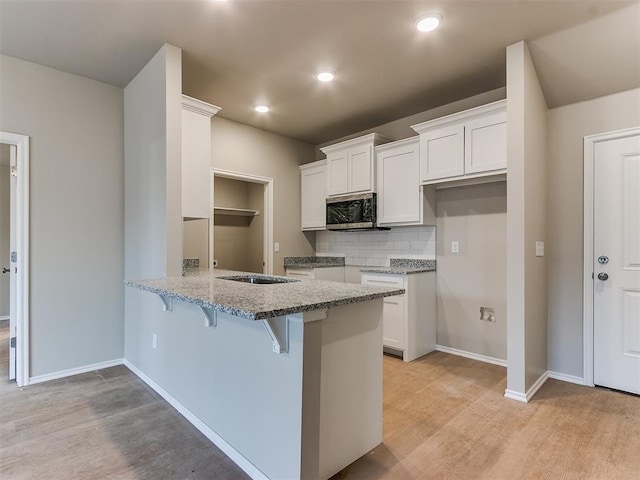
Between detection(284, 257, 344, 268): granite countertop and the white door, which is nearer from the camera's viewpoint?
the white door

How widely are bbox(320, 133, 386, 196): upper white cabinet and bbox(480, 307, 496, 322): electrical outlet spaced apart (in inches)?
68.7

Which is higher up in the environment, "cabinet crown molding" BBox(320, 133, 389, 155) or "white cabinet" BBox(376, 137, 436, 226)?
"cabinet crown molding" BBox(320, 133, 389, 155)

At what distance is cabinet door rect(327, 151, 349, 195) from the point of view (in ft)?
13.9

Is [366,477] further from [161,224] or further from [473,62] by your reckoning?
[473,62]

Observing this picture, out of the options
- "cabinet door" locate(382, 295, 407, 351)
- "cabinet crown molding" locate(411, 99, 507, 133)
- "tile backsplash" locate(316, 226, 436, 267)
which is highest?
"cabinet crown molding" locate(411, 99, 507, 133)

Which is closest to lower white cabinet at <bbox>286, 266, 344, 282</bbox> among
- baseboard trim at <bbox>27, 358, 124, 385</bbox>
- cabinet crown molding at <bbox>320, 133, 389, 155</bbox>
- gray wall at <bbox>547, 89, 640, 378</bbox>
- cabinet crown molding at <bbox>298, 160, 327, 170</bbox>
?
cabinet crown molding at <bbox>298, 160, 327, 170</bbox>

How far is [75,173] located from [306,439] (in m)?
3.11

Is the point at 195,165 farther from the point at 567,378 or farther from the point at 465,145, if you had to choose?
the point at 567,378

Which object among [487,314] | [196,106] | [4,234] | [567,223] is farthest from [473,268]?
[4,234]

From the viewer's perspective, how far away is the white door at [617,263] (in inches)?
107

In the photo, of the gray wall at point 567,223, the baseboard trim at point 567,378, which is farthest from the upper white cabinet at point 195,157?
the baseboard trim at point 567,378

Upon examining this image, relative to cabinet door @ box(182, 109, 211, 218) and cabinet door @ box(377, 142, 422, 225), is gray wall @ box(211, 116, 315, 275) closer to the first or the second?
cabinet door @ box(182, 109, 211, 218)

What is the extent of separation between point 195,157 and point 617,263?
3.62m

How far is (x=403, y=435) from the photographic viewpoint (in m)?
2.12
